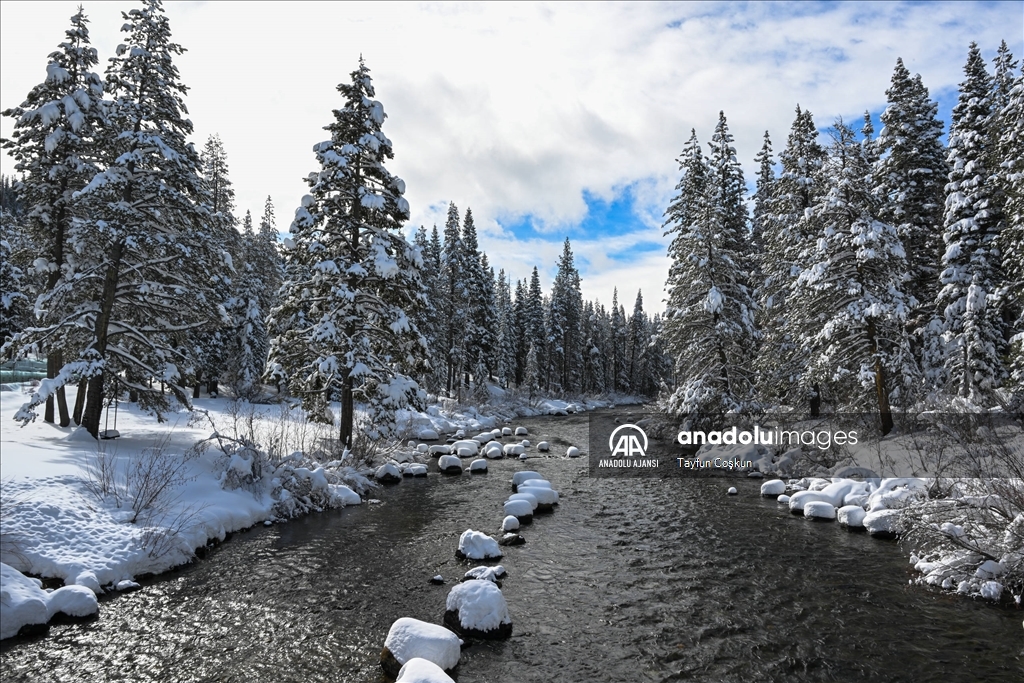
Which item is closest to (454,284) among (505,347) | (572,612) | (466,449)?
(505,347)

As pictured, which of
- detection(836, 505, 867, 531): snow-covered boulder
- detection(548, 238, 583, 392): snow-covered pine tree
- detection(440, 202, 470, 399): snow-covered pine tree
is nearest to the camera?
detection(836, 505, 867, 531): snow-covered boulder

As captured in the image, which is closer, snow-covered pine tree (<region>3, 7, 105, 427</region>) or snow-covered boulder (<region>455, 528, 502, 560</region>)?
snow-covered boulder (<region>455, 528, 502, 560</region>)

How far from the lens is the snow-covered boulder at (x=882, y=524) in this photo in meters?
12.6

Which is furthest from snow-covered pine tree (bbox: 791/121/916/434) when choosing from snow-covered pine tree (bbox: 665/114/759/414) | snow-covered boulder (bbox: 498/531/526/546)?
snow-covered boulder (bbox: 498/531/526/546)

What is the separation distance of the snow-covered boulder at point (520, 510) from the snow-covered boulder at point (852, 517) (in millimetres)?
8018

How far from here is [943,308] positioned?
23.4 metres

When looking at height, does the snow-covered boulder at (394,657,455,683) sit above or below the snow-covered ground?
below

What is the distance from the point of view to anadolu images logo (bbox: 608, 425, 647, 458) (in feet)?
84.6

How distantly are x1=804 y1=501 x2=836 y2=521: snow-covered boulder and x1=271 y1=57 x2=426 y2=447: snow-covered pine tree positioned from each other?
1268 centimetres

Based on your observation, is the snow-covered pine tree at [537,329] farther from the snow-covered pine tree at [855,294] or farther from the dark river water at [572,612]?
the dark river water at [572,612]

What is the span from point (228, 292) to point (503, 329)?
30.0m

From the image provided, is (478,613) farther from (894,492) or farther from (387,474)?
(894,492)

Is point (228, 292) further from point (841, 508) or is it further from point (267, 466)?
point (841, 508)

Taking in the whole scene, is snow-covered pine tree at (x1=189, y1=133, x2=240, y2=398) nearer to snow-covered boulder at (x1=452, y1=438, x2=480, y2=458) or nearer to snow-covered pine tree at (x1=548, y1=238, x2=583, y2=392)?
snow-covered boulder at (x1=452, y1=438, x2=480, y2=458)
